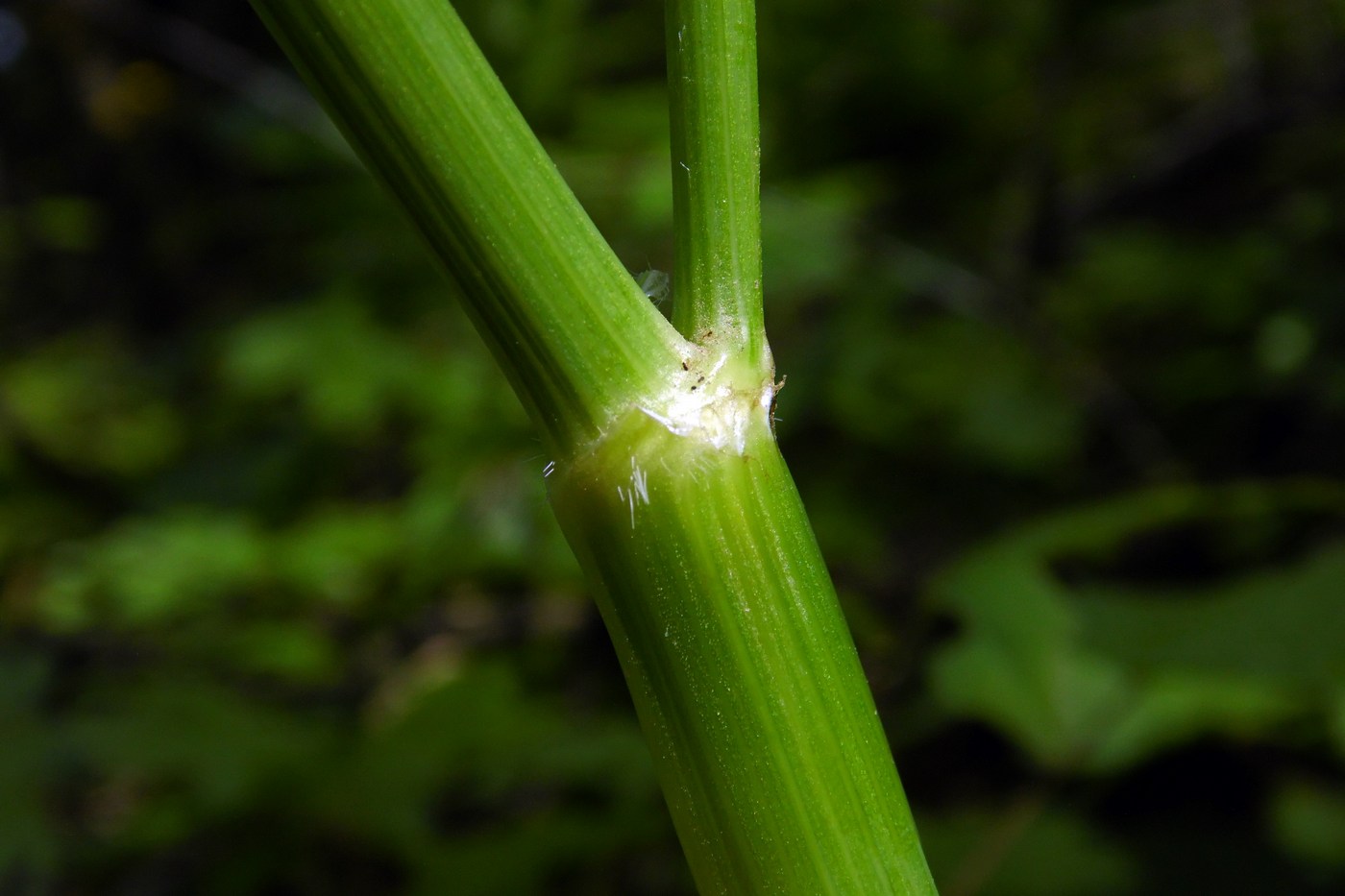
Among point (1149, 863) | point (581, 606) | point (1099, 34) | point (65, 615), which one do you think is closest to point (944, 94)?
point (1099, 34)

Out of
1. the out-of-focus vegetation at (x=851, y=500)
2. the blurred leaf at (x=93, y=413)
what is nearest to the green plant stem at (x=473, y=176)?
the out-of-focus vegetation at (x=851, y=500)

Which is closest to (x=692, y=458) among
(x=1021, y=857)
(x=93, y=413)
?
(x=1021, y=857)

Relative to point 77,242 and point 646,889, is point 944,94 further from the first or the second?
point 77,242

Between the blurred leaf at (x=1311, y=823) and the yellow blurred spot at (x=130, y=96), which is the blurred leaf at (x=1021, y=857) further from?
the yellow blurred spot at (x=130, y=96)

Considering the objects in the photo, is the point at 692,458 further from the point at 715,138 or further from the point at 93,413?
the point at 93,413

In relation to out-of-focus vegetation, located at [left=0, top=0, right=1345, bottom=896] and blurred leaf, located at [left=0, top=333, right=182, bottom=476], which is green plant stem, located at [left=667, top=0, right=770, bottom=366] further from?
blurred leaf, located at [left=0, top=333, right=182, bottom=476]

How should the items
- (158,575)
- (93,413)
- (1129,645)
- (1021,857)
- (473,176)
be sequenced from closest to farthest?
(473,176), (1129,645), (1021,857), (158,575), (93,413)

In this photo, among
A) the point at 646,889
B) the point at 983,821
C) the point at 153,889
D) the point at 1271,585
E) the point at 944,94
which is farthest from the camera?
the point at 944,94
